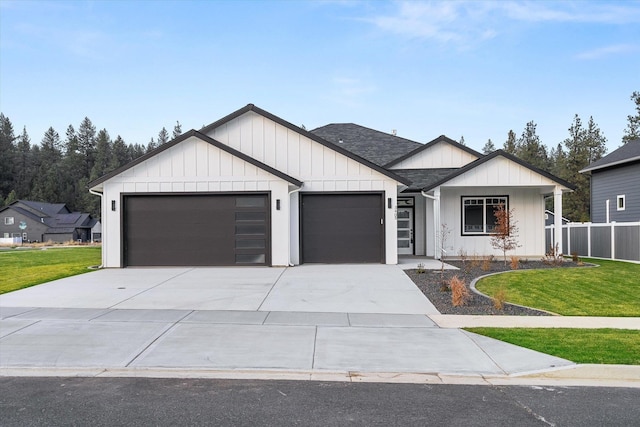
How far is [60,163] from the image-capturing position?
300 ft

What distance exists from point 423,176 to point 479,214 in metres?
2.78

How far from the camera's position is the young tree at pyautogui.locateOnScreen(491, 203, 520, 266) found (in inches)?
618

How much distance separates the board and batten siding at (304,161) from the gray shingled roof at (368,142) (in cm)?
502

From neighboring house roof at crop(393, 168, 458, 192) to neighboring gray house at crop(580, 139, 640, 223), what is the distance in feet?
37.4

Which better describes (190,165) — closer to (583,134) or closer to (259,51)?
(259,51)

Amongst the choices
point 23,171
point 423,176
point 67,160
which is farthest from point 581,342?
point 23,171

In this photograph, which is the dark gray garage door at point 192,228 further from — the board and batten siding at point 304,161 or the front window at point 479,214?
the front window at point 479,214

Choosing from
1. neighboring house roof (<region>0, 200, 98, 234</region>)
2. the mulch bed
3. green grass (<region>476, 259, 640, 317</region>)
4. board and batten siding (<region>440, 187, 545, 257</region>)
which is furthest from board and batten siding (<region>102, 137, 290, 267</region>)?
neighboring house roof (<region>0, 200, 98, 234</region>)

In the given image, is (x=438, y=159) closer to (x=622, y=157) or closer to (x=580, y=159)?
(x=622, y=157)

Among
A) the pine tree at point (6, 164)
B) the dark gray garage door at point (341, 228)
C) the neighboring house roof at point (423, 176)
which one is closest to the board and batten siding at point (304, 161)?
the dark gray garage door at point (341, 228)

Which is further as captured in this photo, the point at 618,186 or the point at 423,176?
the point at 618,186

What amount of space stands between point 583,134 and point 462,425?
171ft

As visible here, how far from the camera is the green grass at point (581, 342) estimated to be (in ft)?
19.0

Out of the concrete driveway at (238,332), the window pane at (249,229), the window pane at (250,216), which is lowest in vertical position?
the concrete driveway at (238,332)
